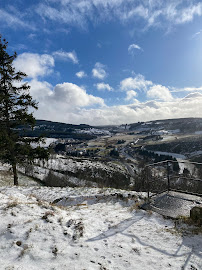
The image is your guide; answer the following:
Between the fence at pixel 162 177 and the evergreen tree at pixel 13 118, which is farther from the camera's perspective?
the evergreen tree at pixel 13 118

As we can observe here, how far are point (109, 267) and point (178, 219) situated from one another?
13.2 feet

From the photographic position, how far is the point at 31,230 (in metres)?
5.53

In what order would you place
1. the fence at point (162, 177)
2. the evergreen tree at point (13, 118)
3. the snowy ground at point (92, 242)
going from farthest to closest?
the evergreen tree at point (13, 118), the fence at point (162, 177), the snowy ground at point (92, 242)

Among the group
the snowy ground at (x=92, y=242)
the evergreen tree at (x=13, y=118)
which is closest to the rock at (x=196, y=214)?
the snowy ground at (x=92, y=242)

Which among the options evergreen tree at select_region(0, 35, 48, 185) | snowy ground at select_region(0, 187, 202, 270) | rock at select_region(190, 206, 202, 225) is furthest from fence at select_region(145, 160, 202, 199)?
evergreen tree at select_region(0, 35, 48, 185)

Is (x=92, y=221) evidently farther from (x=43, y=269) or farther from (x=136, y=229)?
(x=43, y=269)

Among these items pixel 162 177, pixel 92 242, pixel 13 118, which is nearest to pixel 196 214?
pixel 162 177

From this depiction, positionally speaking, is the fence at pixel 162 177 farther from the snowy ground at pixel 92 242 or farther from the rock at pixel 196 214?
the snowy ground at pixel 92 242

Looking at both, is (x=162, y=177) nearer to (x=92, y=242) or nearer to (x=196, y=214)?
(x=196, y=214)

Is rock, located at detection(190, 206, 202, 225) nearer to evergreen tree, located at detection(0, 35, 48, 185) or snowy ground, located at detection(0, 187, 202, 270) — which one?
snowy ground, located at detection(0, 187, 202, 270)

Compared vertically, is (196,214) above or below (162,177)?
below

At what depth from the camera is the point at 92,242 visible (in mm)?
5523

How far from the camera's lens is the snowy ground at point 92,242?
14.7ft

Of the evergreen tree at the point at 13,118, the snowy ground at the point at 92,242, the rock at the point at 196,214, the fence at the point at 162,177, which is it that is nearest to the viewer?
the snowy ground at the point at 92,242
